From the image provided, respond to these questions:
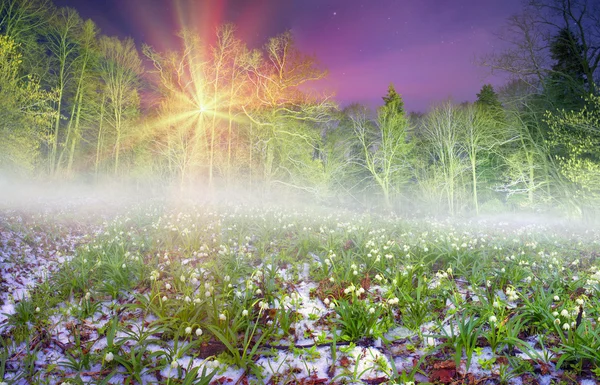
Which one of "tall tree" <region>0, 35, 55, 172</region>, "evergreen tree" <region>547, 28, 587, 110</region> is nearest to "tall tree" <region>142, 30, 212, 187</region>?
"tall tree" <region>0, 35, 55, 172</region>

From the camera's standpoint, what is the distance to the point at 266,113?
18.6 m

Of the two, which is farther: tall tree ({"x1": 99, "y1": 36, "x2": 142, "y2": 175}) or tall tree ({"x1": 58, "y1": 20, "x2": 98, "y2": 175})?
tall tree ({"x1": 99, "y1": 36, "x2": 142, "y2": 175})

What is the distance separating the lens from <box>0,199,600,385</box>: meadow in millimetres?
2875

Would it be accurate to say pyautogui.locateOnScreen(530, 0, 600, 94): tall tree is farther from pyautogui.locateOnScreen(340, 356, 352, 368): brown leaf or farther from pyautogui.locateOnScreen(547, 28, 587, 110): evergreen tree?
pyautogui.locateOnScreen(340, 356, 352, 368): brown leaf

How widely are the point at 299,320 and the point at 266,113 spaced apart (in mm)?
16458

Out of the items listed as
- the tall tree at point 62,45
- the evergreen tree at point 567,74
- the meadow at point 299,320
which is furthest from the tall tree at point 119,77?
the evergreen tree at point 567,74

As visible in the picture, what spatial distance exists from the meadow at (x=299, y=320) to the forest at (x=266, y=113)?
11.3m

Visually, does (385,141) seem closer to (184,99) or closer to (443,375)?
(184,99)

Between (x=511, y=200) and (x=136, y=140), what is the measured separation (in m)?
39.1

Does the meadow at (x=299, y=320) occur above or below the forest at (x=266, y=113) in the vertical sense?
below

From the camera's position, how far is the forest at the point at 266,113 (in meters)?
14.2

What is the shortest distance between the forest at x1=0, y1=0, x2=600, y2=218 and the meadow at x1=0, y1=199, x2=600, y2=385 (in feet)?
37.0

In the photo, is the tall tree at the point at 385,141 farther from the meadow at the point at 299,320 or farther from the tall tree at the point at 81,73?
the tall tree at the point at 81,73

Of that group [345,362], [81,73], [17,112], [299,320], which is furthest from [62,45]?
[345,362]
